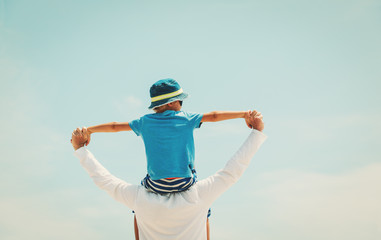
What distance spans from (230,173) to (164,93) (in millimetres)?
1254

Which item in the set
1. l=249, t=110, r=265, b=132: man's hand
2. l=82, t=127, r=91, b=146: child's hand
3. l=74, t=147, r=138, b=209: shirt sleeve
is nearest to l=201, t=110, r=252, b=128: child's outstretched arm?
l=249, t=110, r=265, b=132: man's hand

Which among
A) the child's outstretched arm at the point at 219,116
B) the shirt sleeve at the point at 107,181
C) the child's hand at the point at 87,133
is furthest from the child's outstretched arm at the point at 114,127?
the child's outstretched arm at the point at 219,116

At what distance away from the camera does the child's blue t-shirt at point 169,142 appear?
443 cm

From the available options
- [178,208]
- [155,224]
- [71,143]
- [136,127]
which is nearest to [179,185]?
[178,208]

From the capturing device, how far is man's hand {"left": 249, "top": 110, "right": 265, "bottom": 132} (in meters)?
4.74

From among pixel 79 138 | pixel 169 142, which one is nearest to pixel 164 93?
pixel 169 142

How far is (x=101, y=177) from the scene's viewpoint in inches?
189

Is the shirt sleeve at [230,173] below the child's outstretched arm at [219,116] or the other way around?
below

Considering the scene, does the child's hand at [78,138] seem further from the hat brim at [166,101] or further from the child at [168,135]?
the hat brim at [166,101]

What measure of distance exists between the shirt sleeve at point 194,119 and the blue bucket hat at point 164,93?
242 mm

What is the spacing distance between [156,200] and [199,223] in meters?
0.60

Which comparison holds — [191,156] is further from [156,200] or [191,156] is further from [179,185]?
[156,200]

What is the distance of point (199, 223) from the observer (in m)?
4.60

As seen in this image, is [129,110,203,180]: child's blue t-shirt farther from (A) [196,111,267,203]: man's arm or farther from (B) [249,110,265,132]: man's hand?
(B) [249,110,265,132]: man's hand
